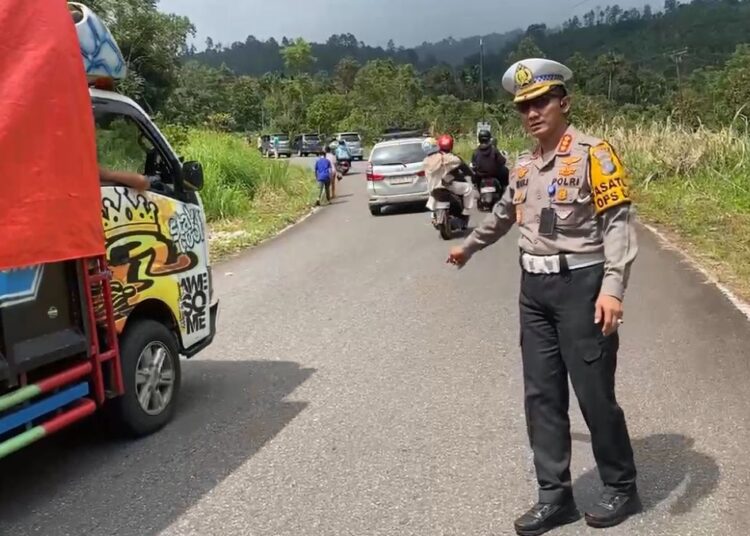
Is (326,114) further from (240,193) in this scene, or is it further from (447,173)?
(447,173)

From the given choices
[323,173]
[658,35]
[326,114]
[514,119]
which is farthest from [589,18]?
[323,173]

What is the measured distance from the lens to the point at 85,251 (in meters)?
4.11

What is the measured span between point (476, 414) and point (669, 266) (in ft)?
19.9

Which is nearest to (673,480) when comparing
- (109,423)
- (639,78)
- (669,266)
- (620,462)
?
(620,462)

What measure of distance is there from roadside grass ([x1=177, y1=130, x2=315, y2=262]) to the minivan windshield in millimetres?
2307

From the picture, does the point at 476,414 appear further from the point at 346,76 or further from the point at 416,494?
the point at 346,76

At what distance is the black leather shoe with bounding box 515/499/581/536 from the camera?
12.0 feet

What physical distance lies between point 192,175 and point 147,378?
4.50ft

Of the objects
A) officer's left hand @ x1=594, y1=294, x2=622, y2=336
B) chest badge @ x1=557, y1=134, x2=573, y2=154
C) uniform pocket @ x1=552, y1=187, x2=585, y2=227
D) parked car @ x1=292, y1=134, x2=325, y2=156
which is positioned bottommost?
parked car @ x1=292, y1=134, x2=325, y2=156

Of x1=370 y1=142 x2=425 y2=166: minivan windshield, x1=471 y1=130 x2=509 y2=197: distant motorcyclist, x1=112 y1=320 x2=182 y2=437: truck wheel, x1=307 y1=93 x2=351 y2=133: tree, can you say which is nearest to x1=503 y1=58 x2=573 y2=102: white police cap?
x1=112 y1=320 x2=182 y2=437: truck wheel

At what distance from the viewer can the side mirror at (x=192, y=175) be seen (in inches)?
219

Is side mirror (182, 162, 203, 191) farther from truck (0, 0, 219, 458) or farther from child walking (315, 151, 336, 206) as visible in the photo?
child walking (315, 151, 336, 206)

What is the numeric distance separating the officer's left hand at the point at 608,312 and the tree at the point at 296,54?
10053 centimetres

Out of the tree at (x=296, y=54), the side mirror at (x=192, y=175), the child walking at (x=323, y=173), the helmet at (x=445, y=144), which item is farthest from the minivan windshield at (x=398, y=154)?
the tree at (x=296, y=54)
